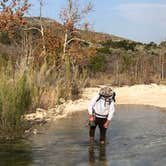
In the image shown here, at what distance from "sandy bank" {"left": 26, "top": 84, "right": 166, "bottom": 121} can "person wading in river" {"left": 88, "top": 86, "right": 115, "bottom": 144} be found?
408 cm

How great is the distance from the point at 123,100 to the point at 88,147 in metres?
11.8

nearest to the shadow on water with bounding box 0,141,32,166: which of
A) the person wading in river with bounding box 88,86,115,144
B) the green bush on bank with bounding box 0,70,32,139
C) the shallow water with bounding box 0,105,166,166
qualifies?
the shallow water with bounding box 0,105,166,166

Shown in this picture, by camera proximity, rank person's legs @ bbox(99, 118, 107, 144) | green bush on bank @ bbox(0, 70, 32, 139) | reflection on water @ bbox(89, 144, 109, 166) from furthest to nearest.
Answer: green bush on bank @ bbox(0, 70, 32, 139) → person's legs @ bbox(99, 118, 107, 144) → reflection on water @ bbox(89, 144, 109, 166)

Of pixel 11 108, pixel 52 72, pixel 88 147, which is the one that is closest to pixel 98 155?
pixel 88 147

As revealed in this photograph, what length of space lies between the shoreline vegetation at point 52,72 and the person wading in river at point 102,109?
1860mm

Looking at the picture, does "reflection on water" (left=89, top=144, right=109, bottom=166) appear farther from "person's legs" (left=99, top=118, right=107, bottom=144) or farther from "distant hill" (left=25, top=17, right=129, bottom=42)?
"distant hill" (left=25, top=17, right=129, bottom=42)

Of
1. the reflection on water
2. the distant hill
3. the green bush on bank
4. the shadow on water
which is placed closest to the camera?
the shadow on water

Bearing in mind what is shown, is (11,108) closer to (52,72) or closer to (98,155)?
(98,155)

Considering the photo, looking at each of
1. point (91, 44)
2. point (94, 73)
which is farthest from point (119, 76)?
point (91, 44)

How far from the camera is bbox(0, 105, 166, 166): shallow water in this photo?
9542mm

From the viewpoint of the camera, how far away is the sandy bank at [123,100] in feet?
53.9

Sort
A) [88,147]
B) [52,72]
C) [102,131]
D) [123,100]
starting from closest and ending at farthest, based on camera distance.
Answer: [88,147], [102,131], [52,72], [123,100]

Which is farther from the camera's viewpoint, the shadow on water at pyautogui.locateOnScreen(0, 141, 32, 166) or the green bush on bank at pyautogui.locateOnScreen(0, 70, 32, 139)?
the green bush on bank at pyautogui.locateOnScreen(0, 70, 32, 139)

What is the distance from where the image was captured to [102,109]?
36.8 feet
